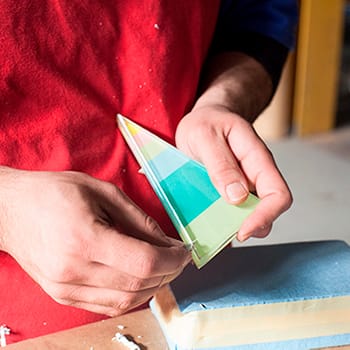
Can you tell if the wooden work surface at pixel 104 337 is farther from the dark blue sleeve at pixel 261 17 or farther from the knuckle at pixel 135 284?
the dark blue sleeve at pixel 261 17

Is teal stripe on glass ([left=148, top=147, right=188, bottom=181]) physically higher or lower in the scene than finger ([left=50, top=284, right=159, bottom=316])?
higher

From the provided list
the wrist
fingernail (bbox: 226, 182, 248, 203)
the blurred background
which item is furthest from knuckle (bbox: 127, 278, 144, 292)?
the blurred background

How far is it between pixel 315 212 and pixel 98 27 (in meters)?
1.54

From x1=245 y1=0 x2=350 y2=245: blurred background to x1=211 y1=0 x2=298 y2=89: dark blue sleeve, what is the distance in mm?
1419

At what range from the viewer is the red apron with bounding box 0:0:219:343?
50 centimetres

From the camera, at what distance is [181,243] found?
464 millimetres

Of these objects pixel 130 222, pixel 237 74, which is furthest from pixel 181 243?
pixel 237 74

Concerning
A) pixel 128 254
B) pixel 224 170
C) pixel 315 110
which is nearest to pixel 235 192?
pixel 224 170

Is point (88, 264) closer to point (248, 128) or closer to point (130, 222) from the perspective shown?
point (130, 222)

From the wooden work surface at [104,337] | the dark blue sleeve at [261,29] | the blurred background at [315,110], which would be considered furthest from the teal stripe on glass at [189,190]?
the blurred background at [315,110]

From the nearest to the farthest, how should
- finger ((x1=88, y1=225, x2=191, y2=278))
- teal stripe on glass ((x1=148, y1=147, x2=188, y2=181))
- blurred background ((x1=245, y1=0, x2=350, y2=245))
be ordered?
finger ((x1=88, y1=225, x2=191, y2=278)) < teal stripe on glass ((x1=148, y1=147, x2=188, y2=181)) < blurred background ((x1=245, y1=0, x2=350, y2=245))

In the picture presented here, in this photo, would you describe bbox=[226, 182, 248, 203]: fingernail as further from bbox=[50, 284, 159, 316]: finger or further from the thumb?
bbox=[50, 284, 159, 316]: finger

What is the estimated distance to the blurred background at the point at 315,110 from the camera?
2230 millimetres

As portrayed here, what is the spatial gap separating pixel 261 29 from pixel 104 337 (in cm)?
39
